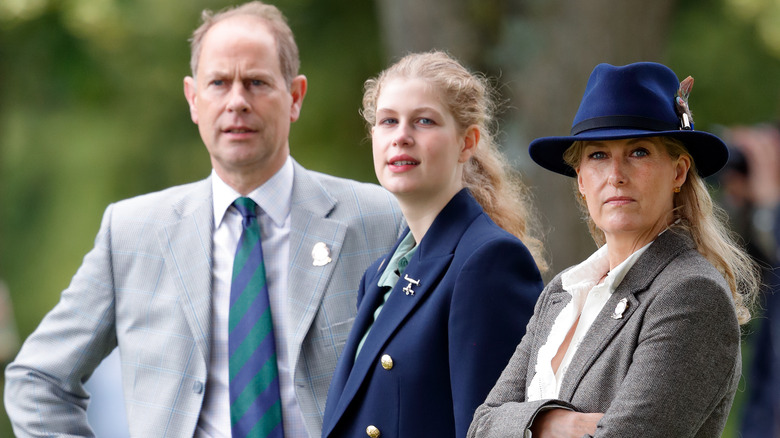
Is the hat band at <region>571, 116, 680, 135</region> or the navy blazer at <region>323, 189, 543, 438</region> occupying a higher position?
the hat band at <region>571, 116, 680, 135</region>

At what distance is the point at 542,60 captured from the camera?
19.7 feet

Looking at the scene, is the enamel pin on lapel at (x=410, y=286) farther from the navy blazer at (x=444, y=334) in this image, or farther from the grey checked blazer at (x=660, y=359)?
the grey checked blazer at (x=660, y=359)

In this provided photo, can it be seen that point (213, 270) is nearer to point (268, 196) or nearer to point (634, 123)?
point (268, 196)

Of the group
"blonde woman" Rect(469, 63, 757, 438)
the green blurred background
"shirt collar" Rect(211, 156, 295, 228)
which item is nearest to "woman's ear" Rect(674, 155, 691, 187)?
"blonde woman" Rect(469, 63, 757, 438)

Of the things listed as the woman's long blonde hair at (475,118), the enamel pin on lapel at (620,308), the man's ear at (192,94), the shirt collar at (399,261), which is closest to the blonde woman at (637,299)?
the enamel pin on lapel at (620,308)

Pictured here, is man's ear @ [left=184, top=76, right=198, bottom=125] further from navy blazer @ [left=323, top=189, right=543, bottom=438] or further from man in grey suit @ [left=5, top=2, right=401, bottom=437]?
navy blazer @ [left=323, top=189, right=543, bottom=438]

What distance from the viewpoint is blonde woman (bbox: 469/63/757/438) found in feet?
8.26

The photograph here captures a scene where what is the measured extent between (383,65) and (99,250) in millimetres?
4727

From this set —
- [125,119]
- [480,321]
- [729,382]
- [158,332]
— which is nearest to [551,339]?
[480,321]

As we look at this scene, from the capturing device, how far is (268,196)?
4.16m

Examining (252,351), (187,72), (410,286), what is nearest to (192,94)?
(252,351)

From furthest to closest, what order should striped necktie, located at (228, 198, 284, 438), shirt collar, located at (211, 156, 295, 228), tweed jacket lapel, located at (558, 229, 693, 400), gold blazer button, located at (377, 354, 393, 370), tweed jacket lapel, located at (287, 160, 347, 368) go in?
shirt collar, located at (211, 156, 295, 228) < tweed jacket lapel, located at (287, 160, 347, 368) < striped necktie, located at (228, 198, 284, 438) < gold blazer button, located at (377, 354, 393, 370) < tweed jacket lapel, located at (558, 229, 693, 400)

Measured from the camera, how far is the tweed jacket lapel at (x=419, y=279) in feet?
10.7

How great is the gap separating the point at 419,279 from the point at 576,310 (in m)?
0.55
